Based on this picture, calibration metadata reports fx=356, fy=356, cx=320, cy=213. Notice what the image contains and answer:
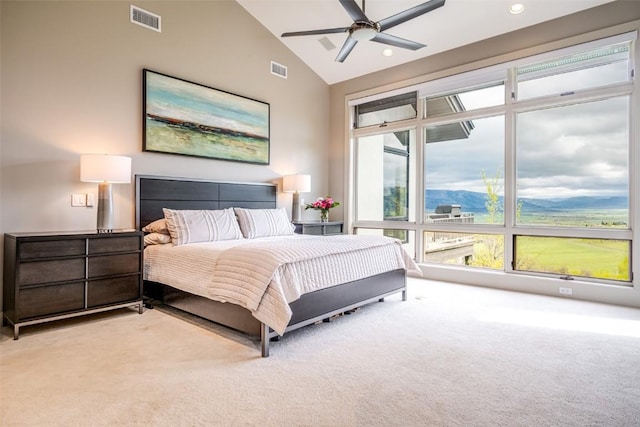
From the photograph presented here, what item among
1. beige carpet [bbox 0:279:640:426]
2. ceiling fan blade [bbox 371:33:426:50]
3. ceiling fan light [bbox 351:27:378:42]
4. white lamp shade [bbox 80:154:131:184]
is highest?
ceiling fan blade [bbox 371:33:426:50]

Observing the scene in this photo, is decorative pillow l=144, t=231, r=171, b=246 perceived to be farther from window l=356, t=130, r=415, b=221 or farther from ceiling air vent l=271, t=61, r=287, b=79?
window l=356, t=130, r=415, b=221

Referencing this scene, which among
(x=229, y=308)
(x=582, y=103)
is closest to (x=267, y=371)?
(x=229, y=308)

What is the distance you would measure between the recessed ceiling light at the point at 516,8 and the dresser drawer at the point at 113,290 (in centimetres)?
510

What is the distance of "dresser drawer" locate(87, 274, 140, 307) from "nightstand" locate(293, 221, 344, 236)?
7.98ft

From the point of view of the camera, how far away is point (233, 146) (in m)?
4.92

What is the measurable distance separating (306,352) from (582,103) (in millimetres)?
4292

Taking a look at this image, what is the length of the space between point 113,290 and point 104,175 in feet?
3.50

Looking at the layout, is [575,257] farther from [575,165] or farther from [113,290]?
[113,290]

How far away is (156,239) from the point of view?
370 cm

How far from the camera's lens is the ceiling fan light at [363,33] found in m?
3.57

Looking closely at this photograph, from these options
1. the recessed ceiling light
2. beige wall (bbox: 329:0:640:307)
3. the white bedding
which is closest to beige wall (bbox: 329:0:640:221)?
beige wall (bbox: 329:0:640:307)

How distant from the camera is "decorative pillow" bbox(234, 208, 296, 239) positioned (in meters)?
4.31

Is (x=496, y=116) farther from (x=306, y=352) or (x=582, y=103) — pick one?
(x=306, y=352)

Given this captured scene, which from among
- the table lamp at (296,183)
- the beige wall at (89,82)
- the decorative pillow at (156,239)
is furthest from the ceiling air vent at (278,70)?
the decorative pillow at (156,239)
